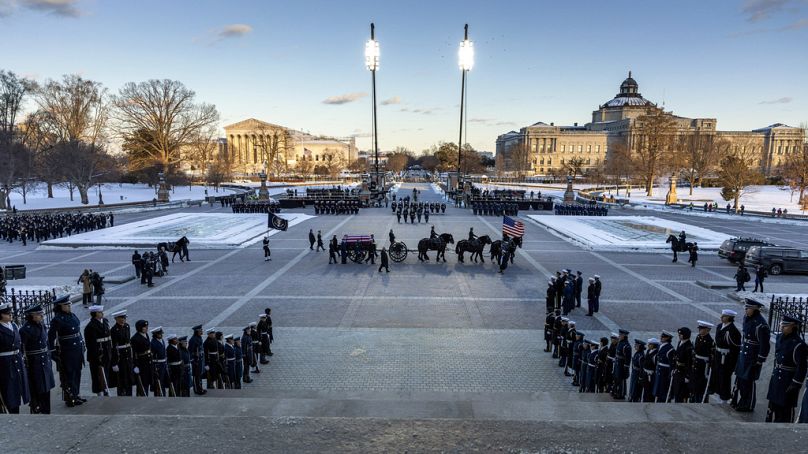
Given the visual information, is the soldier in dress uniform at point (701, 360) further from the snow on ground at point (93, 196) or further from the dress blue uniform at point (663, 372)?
the snow on ground at point (93, 196)

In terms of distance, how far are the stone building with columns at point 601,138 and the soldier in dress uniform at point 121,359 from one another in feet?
422

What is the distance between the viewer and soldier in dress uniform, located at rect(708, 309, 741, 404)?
7438 millimetres

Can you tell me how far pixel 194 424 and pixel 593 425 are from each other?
4.36 m

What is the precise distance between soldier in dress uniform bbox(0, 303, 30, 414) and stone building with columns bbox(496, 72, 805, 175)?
130m

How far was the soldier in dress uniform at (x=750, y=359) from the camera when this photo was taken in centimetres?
675

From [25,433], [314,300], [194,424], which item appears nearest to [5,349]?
[25,433]

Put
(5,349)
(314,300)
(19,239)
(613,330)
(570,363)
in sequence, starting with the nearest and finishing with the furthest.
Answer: (5,349)
(570,363)
(613,330)
(314,300)
(19,239)

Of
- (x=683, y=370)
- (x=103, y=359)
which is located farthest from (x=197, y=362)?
(x=683, y=370)

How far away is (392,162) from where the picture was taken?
6501 inches

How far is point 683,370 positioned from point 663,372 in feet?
0.96

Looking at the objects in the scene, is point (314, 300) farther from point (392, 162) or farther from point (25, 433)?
point (392, 162)

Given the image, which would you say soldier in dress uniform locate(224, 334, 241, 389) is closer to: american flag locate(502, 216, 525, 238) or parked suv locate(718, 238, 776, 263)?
american flag locate(502, 216, 525, 238)

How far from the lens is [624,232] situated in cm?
3116

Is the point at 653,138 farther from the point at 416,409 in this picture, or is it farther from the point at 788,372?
the point at 416,409
